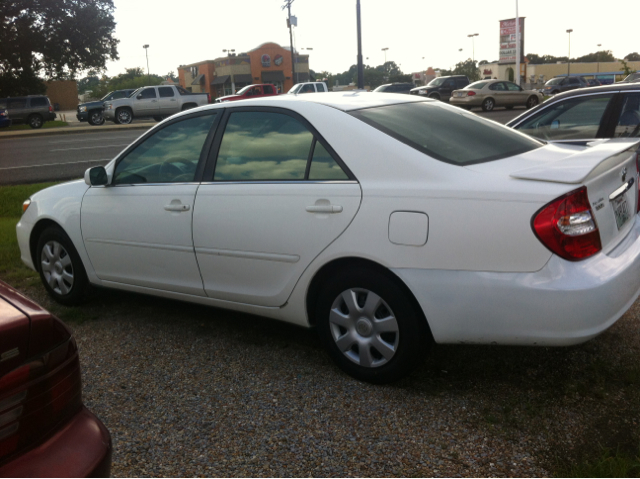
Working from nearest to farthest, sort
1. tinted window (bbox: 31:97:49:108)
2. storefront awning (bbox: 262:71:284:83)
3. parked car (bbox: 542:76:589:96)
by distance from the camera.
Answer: tinted window (bbox: 31:97:49:108), parked car (bbox: 542:76:589:96), storefront awning (bbox: 262:71:284:83)

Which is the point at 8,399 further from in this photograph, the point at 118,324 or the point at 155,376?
the point at 118,324

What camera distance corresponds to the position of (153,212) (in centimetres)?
419

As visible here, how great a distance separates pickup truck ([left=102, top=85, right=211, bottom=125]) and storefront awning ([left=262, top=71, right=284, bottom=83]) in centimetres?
4491

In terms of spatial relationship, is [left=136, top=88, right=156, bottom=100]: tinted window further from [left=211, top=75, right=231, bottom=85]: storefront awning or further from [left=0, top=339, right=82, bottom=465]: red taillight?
[left=211, top=75, right=231, bottom=85]: storefront awning

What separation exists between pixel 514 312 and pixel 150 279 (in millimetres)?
2495

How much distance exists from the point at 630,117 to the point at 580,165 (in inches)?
113

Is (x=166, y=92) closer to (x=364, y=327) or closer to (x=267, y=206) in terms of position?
(x=267, y=206)

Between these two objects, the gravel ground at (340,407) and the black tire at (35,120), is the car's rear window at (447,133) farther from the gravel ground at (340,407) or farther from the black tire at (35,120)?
the black tire at (35,120)

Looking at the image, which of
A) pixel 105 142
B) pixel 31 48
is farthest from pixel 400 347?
pixel 31 48

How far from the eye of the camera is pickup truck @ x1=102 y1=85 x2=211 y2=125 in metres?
32.2

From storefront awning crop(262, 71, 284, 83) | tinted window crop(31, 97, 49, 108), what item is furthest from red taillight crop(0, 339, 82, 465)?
storefront awning crop(262, 71, 284, 83)

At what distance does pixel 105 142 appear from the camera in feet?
67.9

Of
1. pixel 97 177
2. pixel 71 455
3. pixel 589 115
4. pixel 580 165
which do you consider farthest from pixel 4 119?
pixel 71 455

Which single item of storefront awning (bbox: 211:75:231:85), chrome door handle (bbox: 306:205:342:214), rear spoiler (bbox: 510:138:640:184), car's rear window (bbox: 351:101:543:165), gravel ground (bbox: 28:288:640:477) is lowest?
gravel ground (bbox: 28:288:640:477)
